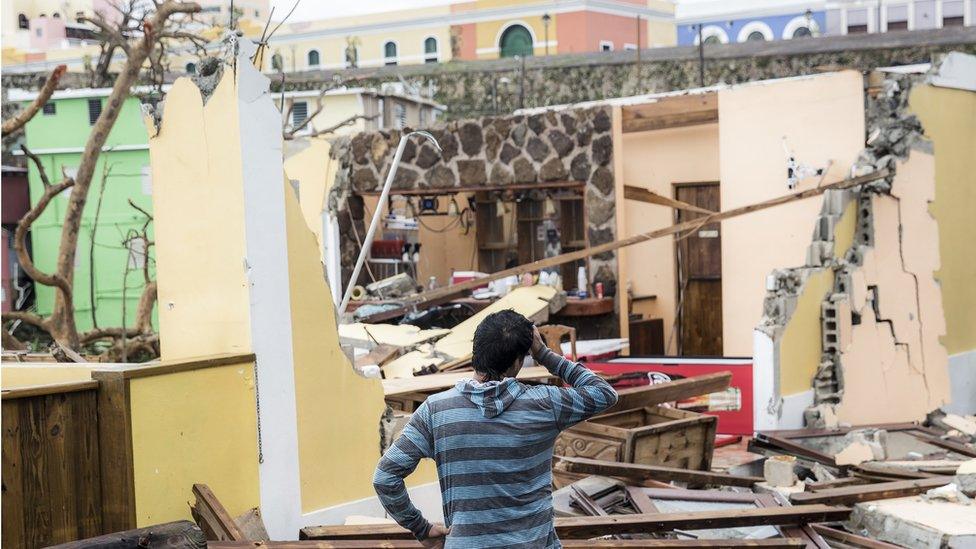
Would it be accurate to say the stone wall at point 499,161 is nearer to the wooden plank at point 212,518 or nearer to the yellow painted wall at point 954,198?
the yellow painted wall at point 954,198

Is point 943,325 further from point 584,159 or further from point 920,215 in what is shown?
point 584,159

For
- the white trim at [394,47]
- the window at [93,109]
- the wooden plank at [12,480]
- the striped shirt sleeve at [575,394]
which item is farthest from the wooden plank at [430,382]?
the white trim at [394,47]

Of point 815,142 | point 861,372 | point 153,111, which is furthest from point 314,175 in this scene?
point 153,111

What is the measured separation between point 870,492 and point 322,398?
4727mm

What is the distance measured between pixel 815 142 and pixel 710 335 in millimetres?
3564

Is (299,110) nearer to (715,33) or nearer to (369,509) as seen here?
(715,33)

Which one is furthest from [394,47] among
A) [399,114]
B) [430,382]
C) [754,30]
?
[430,382]

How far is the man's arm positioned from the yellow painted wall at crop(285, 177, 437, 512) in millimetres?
2700

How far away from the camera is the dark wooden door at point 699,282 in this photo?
16.0 meters

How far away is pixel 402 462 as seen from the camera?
161 inches

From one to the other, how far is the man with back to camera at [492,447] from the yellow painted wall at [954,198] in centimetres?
1040

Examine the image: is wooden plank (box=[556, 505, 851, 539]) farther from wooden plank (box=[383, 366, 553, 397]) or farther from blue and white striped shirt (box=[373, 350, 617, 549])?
blue and white striped shirt (box=[373, 350, 617, 549])

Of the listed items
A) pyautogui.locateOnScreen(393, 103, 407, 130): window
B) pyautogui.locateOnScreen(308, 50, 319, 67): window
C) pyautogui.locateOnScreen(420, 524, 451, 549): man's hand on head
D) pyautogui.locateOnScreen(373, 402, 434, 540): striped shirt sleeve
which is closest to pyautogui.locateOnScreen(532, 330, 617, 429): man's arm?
pyautogui.locateOnScreen(373, 402, 434, 540): striped shirt sleeve

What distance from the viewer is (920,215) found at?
13227 millimetres
